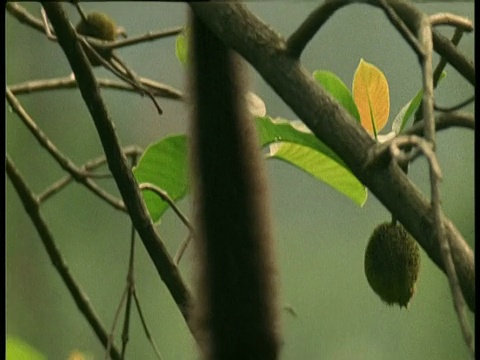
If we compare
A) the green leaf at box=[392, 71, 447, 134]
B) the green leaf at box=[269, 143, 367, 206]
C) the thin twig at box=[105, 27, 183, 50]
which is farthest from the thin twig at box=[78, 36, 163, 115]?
the green leaf at box=[392, 71, 447, 134]

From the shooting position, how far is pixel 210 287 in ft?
2.22

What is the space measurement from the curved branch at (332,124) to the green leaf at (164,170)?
22 centimetres

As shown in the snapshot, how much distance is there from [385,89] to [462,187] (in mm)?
522

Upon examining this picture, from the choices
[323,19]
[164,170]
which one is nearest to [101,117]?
[164,170]

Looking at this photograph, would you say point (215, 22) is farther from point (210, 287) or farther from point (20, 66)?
point (20, 66)

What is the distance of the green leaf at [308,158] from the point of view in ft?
2.46

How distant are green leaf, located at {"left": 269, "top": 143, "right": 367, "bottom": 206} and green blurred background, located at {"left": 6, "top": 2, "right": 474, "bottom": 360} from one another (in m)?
0.14

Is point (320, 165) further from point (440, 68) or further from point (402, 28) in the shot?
point (402, 28)

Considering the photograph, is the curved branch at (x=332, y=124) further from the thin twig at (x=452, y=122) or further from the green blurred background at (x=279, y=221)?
the green blurred background at (x=279, y=221)

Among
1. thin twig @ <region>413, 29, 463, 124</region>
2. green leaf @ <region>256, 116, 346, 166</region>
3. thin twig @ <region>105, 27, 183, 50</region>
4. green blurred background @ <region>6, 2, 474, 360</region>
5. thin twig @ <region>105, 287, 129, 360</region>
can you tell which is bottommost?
green blurred background @ <region>6, 2, 474, 360</region>

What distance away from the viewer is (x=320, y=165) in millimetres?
786

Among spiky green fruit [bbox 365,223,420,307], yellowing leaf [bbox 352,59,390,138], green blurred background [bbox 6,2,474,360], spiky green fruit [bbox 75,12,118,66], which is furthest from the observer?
green blurred background [bbox 6,2,474,360]

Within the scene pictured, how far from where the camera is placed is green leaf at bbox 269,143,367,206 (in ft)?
2.56

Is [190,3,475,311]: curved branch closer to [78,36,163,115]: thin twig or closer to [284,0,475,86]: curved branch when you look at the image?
[284,0,475,86]: curved branch
